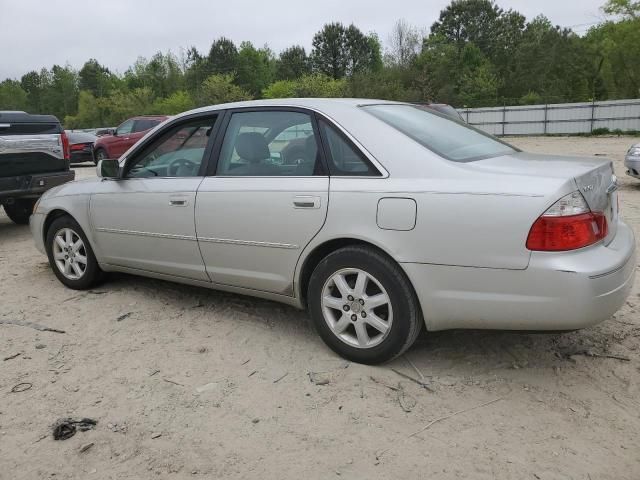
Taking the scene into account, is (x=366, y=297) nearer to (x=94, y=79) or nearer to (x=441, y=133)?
(x=441, y=133)

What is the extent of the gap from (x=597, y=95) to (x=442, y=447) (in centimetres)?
4734

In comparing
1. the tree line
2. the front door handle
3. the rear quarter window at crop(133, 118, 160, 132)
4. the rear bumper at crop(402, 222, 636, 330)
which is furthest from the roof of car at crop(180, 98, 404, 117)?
the tree line

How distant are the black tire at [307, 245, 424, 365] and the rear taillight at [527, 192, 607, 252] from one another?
2.28ft

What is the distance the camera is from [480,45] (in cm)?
6238

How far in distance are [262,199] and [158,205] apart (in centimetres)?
99

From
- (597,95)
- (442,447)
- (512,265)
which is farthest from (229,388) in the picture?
(597,95)

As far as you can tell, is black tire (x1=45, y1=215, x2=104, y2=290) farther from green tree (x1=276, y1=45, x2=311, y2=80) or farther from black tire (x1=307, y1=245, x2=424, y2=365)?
green tree (x1=276, y1=45, x2=311, y2=80)

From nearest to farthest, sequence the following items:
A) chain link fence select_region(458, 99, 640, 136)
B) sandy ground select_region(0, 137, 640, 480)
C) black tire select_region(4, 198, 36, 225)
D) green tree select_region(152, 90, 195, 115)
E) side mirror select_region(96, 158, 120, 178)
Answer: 1. sandy ground select_region(0, 137, 640, 480)
2. side mirror select_region(96, 158, 120, 178)
3. black tire select_region(4, 198, 36, 225)
4. chain link fence select_region(458, 99, 640, 136)
5. green tree select_region(152, 90, 195, 115)

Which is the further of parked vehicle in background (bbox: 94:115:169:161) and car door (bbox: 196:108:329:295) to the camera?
parked vehicle in background (bbox: 94:115:169:161)

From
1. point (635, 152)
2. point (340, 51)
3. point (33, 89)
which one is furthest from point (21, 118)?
point (33, 89)

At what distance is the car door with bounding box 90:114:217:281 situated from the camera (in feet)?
12.5

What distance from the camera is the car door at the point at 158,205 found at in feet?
12.5

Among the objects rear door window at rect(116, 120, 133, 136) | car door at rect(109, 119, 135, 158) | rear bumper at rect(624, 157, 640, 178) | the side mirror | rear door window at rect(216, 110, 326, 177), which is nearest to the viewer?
rear door window at rect(216, 110, 326, 177)

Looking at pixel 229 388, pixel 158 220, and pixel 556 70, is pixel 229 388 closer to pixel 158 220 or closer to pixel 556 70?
pixel 158 220
